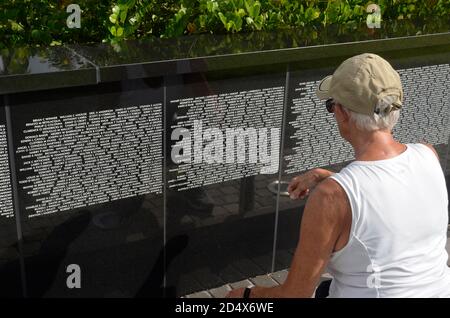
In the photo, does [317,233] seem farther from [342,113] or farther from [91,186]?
[91,186]

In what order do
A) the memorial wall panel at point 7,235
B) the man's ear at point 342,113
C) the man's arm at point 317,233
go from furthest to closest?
the memorial wall panel at point 7,235 → the man's ear at point 342,113 → the man's arm at point 317,233

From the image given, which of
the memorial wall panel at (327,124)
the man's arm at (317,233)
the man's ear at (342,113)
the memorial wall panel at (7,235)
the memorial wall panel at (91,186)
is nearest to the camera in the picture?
the man's arm at (317,233)

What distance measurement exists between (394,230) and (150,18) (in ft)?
10.3

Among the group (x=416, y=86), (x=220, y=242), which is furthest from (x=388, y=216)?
(x=416, y=86)

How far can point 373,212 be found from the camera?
2525mm

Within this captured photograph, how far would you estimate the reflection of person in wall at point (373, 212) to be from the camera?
253cm

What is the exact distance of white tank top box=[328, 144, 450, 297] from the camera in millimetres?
2539

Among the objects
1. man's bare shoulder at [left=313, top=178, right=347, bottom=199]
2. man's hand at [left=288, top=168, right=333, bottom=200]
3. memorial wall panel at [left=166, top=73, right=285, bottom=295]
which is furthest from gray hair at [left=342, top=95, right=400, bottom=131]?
memorial wall panel at [left=166, top=73, right=285, bottom=295]

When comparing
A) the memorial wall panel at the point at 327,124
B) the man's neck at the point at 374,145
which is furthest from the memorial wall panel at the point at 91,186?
the man's neck at the point at 374,145

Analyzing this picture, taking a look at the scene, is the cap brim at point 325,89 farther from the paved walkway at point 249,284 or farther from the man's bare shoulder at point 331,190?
the paved walkway at point 249,284

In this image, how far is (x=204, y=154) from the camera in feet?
15.9

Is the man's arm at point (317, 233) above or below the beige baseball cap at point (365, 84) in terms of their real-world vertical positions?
below

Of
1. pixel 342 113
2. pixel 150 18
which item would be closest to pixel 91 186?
pixel 150 18

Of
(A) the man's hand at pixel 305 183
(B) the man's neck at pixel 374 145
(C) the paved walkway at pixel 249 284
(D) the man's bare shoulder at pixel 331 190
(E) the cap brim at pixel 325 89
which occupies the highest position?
(E) the cap brim at pixel 325 89
